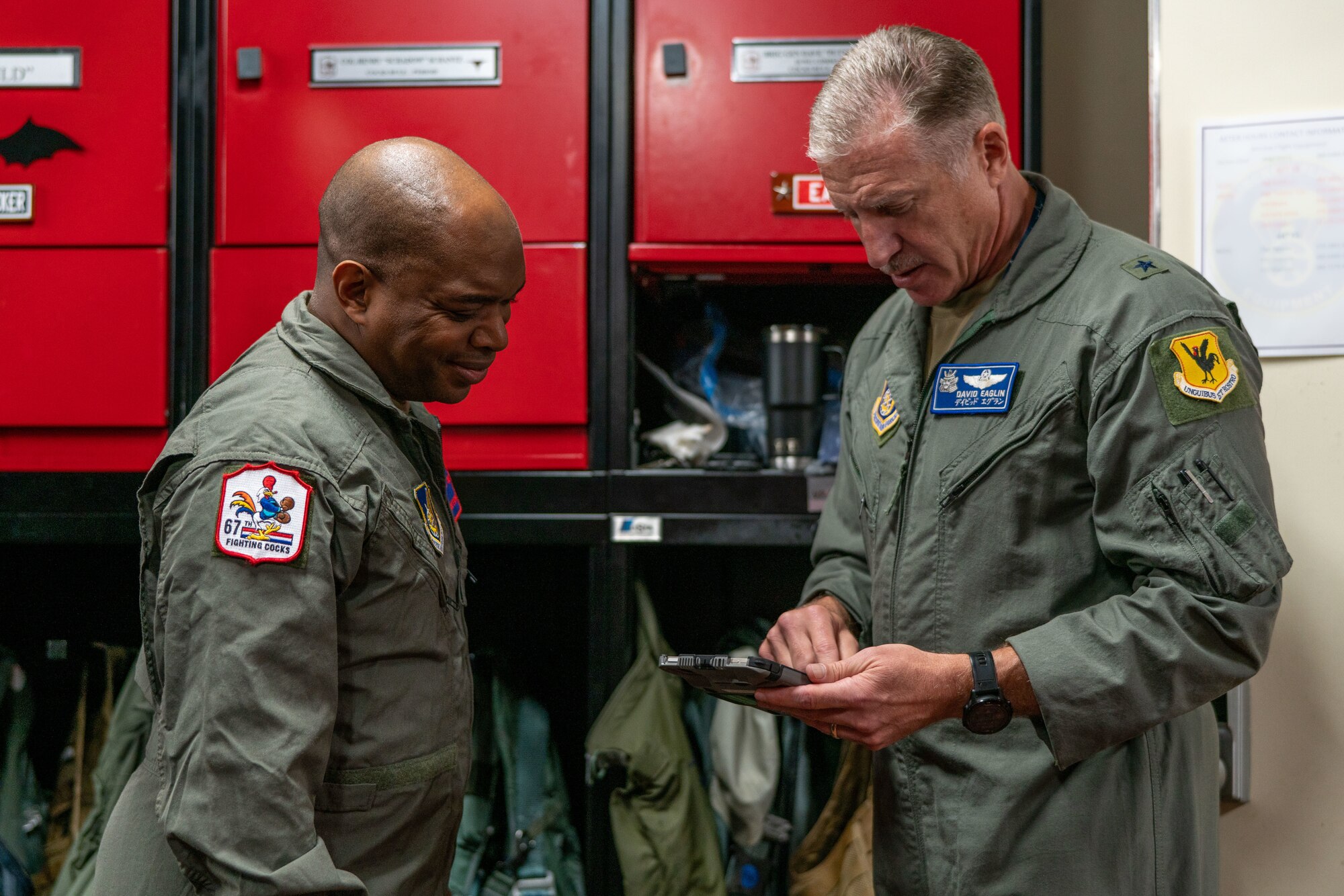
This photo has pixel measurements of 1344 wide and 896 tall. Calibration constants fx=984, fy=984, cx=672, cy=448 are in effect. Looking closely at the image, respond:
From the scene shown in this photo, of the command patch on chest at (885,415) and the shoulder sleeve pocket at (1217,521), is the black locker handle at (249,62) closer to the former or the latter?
the command patch on chest at (885,415)

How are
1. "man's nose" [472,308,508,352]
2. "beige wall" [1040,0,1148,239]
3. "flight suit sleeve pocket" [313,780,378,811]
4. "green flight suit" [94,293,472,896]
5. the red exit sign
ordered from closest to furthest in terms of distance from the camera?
"green flight suit" [94,293,472,896], "flight suit sleeve pocket" [313,780,378,811], "man's nose" [472,308,508,352], the red exit sign, "beige wall" [1040,0,1148,239]

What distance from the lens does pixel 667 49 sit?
5.80 feet

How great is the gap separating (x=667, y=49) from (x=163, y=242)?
992 mm

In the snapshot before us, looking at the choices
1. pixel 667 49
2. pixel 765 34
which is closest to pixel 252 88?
pixel 667 49

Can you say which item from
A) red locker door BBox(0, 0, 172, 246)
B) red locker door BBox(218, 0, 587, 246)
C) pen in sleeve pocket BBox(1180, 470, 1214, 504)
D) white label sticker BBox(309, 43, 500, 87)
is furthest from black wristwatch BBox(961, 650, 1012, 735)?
red locker door BBox(0, 0, 172, 246)

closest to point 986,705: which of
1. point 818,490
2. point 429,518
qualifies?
point 429,518

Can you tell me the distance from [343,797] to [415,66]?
131cm

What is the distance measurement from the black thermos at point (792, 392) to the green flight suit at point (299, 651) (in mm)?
816

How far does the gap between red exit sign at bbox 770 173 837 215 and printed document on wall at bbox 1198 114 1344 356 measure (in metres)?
0.63

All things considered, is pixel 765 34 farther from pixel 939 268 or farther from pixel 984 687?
pixel 984 687

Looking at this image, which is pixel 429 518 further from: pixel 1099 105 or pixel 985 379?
pixel 1099 105

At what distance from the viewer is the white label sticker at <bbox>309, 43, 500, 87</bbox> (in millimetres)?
1775

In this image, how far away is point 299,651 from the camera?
891 millimetres

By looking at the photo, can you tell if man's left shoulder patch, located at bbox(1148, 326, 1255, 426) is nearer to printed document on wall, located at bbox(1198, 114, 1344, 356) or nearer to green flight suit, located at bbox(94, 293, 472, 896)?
printed document on wall, located at bbox(1198, 114, 1344, 356)
